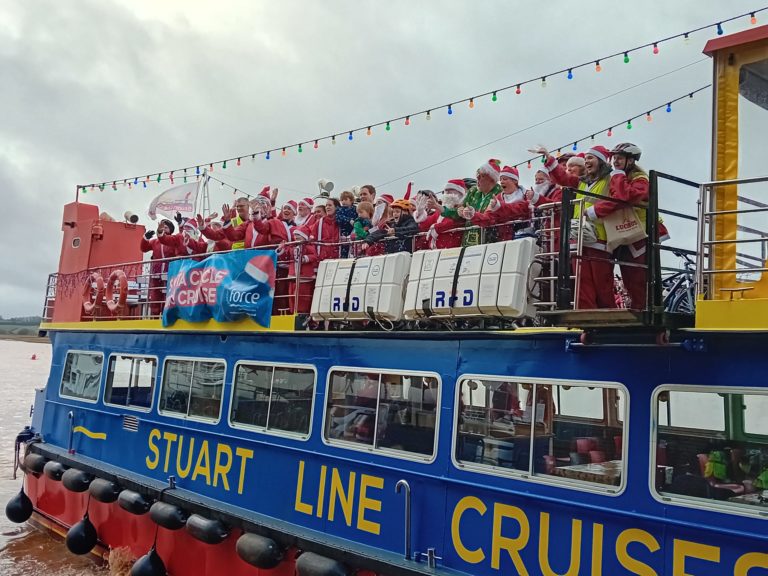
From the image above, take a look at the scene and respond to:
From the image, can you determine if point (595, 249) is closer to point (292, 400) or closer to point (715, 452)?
Answer: point (715, 452)

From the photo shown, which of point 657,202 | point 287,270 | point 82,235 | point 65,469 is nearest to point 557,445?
point 657,202

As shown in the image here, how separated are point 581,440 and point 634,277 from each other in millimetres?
1192

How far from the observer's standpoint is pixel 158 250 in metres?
9.96

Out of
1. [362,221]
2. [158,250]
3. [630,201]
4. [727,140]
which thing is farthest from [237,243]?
[727,140]

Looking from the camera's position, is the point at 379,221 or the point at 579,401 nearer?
the point at 579,401

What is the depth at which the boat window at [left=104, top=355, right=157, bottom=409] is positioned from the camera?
8.76 meters

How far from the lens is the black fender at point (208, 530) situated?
6973 mm

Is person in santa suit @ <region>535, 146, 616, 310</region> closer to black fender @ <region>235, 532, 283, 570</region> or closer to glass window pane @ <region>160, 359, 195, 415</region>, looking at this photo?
black fender @ <region>235, 532, 283, 570</region>

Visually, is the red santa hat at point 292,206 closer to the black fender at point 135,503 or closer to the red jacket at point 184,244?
the red jacket at point 184,244

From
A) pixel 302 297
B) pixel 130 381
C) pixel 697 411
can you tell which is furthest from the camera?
pixel 130 381

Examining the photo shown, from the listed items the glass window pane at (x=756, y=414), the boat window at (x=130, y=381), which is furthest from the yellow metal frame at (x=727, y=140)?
the boat window at (x=130, y=381)

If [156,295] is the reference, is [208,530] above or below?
below

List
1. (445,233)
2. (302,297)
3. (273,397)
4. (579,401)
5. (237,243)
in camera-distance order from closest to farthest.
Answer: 1. (579,401)
2. (445,233)
3. (273,397)
4. (302,297)
5. (237,243)

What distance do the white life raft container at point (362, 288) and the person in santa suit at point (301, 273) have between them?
1.41ft
